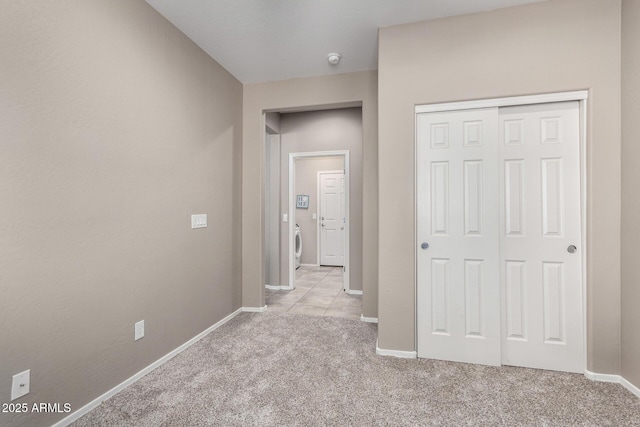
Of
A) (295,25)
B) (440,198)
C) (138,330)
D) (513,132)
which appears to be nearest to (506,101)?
(513,132)

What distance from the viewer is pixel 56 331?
1.59 meters

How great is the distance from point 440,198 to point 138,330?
246cm

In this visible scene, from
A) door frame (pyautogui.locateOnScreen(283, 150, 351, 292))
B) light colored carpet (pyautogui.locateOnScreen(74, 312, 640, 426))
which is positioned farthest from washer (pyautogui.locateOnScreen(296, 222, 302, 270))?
light colored carpet (pyautogui.locateOnScreen(74, 312, 640, 426))

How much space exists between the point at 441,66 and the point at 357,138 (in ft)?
6.47

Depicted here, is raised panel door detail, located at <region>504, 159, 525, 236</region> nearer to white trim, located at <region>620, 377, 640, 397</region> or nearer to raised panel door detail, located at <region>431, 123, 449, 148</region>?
raised panel door detail, located at <region>431, 123, 449, 148</region>

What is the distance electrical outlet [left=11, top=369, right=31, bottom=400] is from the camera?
1.41 meters

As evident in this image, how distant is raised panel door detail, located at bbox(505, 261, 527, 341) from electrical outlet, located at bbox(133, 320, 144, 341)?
2.73 metres

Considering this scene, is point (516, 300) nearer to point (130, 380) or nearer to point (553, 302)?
point (553, 302)

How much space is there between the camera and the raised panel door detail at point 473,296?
2.30 metres

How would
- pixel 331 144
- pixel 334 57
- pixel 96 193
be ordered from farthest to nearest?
pixel 331 144 → pixel 334 57 → pixel 96 193

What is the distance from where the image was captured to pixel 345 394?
75.1 inches

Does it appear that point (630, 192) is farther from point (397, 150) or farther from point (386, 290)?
point (386, 290)

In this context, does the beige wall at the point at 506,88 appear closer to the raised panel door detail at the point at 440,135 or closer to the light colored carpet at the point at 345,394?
the raised panel door detail at the point at 440,135

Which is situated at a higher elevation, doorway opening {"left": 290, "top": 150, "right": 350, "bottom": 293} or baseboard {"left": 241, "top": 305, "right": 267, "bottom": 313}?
doorway opening {"left": 290, "top": 150, "right": 350, "bottom": 293}
